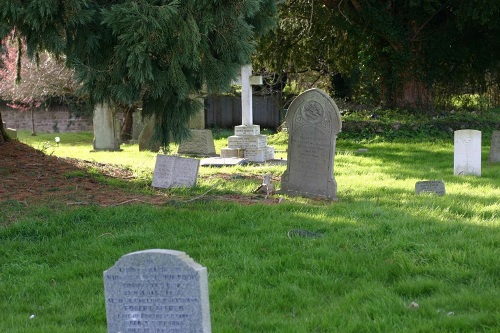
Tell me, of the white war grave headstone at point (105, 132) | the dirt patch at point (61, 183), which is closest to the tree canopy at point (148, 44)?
the dirt patch at point (61, 183)

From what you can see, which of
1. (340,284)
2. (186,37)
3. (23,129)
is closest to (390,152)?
(186,37)

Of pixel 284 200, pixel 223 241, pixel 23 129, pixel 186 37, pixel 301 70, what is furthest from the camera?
pixel 23 129

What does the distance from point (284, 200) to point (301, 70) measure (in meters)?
19.1

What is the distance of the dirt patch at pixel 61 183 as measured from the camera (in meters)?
10.1

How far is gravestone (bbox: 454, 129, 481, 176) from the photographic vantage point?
42.0 ft

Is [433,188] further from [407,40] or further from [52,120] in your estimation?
[52,120]

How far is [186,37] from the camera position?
942 cm

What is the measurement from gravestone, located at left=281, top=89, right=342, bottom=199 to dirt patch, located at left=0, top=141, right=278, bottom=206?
0.65m

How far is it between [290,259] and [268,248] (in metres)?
0.53

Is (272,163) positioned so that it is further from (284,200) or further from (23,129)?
(23,129)

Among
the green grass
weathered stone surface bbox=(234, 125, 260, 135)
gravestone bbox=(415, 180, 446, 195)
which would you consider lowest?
the green grass

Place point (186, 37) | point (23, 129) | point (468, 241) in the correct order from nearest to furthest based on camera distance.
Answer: point (468, 241) → point (186, 37) → point (23, 129)

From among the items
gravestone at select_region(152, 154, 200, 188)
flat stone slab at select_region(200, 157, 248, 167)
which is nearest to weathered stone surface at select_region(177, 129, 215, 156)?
flat stone slab at select_region(200, 157, 248, 167)

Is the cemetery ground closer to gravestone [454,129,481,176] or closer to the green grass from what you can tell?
the green grass
